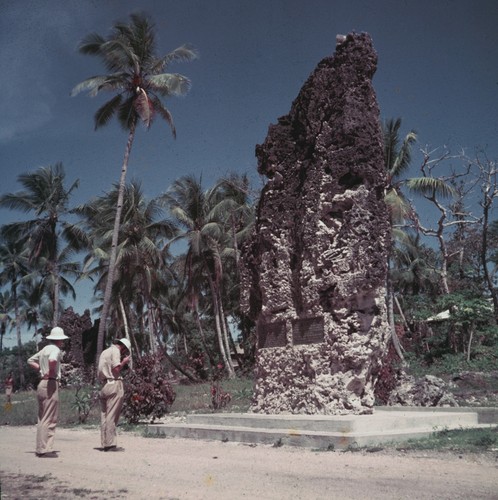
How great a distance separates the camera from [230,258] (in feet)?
120

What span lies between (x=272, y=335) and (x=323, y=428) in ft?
9.89

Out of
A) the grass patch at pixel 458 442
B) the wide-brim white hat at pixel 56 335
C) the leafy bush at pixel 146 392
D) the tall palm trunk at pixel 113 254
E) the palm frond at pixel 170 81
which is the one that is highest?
the palm frond at pixel 170 81

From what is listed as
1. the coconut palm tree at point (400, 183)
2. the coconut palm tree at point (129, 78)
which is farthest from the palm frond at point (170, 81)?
the coconut palm tree at point (400, 183)

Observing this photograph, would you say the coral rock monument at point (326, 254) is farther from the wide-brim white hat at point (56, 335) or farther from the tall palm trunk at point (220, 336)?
the tall palm trunk at point (220, 336)

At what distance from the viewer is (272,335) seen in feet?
35.9

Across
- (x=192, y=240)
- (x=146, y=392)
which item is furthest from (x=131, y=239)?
(x=146, y=392)

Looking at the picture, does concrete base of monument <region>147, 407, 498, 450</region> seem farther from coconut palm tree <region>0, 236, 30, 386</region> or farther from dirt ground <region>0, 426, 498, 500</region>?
coconut palm tree <region>0, 236, 30, 386</region>

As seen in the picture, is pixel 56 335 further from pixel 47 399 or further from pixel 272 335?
pixel 272 335

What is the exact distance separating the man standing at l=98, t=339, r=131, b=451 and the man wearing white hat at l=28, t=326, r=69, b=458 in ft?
2.11

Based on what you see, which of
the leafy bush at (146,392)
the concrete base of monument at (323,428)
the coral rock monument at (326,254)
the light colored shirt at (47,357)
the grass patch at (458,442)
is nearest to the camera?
the grass patch at (458,442)

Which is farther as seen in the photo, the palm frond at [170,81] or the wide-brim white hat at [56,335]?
the palm frond at [170,81]

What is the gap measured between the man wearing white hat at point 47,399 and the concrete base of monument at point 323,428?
7.87 feet

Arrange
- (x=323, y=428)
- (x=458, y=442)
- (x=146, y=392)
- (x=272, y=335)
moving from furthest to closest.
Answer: (x=146, y=392), (x=272, y=335), (x=323, y=428), (x=458, y=442)

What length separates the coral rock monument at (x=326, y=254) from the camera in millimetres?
9680
